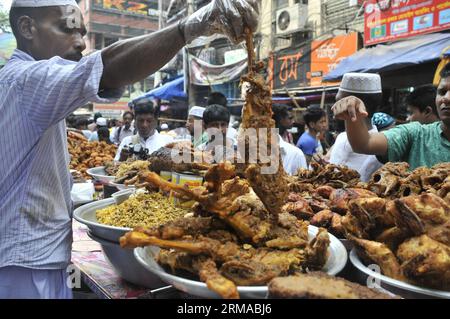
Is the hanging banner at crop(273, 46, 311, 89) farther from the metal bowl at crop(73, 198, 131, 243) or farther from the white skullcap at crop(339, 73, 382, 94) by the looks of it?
the metal bowl at crop(73, 198, 131, 243)

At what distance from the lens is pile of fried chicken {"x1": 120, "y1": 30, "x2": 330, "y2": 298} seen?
1069mm

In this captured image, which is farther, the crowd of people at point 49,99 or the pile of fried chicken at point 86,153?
the pile of fried chicken at point 86,153

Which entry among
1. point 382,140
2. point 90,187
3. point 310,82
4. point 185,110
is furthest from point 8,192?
point 185,110

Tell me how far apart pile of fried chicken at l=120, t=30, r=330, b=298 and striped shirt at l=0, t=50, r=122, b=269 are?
1.48ft

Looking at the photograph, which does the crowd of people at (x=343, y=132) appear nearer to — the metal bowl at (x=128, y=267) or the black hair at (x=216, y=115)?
the black hair at (x=216, y=115)

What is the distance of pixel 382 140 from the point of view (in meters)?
2.52

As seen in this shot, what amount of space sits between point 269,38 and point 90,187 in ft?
47.8

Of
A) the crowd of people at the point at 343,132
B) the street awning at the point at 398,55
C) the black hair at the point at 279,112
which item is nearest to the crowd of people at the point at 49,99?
the crowd of people at the point at 343,132

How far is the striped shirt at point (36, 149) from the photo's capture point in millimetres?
1360

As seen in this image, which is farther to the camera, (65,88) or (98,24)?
(98,24)

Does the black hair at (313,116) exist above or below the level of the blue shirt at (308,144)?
above

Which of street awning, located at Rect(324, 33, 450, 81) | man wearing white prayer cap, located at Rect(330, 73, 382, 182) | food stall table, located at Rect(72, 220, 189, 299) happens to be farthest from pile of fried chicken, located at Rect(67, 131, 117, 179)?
street awning, located at Rect(324, 33, 450, 81)

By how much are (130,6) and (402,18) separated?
95.3 feet
